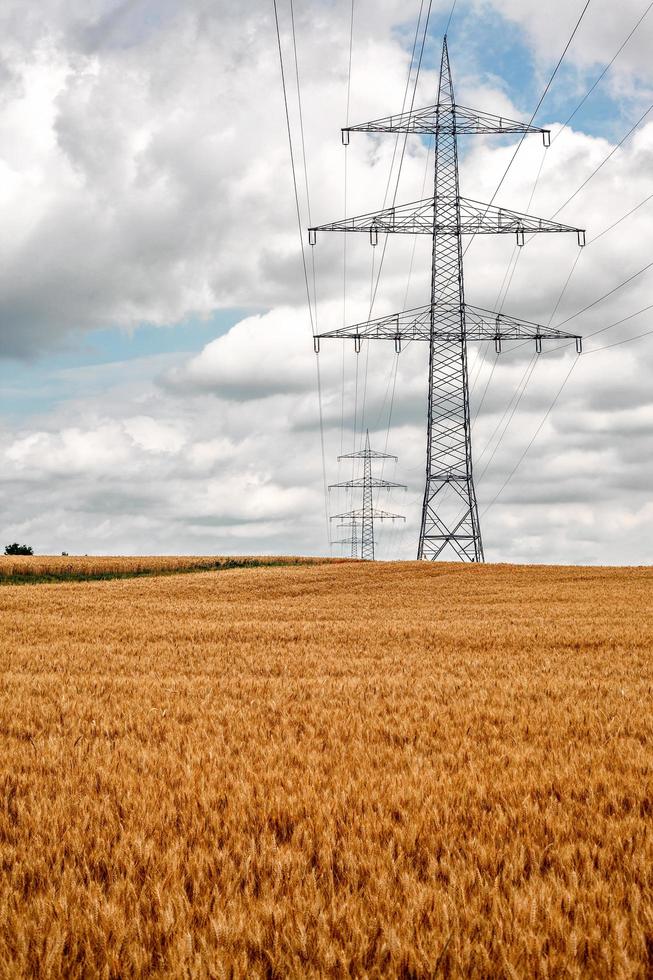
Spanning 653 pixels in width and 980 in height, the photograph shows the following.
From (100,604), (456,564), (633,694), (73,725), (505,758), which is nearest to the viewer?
(505,758)

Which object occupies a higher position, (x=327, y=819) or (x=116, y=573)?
(x=116, y=573)

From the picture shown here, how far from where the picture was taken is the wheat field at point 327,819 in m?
3.35

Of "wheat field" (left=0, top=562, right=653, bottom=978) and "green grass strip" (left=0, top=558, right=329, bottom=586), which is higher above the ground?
"green grass strip" (left=0, top=558, right=329, bottom=586)

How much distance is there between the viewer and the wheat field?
132 inches

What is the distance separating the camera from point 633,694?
408 inches

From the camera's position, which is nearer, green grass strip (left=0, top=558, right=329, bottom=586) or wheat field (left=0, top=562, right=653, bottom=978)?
wheat field (left=0, top=562, right=653, bottom=978)

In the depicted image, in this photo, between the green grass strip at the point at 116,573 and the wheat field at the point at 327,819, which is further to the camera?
the green grass strip at the point at 116,573

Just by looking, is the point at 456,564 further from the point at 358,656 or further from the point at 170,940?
the point at 170,940

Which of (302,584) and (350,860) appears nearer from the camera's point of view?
(350,860)

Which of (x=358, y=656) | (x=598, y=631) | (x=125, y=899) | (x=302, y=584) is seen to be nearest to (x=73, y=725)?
(x=125, y=899)

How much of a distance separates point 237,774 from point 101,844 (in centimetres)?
171

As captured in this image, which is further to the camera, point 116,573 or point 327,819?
point 116,573

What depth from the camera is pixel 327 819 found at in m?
5.02

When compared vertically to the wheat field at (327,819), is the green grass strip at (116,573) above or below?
above
